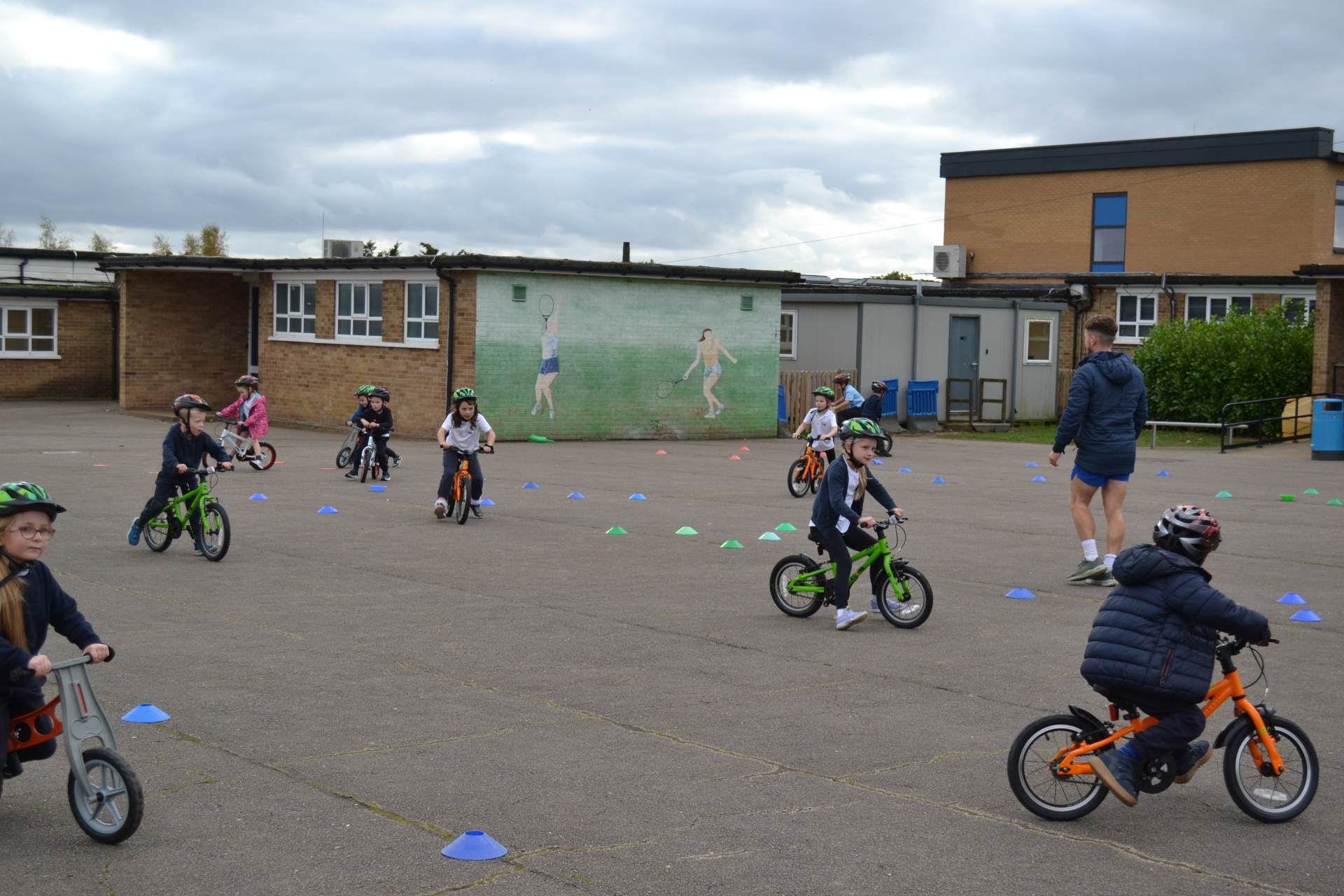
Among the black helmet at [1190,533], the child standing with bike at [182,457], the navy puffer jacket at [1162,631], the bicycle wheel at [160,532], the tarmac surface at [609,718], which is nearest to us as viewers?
the tarmac surface at [609,718]

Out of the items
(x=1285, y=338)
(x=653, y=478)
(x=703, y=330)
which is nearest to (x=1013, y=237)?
(x=1285, y=338)

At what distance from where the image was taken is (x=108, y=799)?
5289 mm

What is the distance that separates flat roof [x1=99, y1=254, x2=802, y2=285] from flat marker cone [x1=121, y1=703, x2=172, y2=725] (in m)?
21.4

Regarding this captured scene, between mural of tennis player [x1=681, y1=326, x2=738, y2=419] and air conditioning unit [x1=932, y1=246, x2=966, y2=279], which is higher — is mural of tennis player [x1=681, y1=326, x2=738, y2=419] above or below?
below

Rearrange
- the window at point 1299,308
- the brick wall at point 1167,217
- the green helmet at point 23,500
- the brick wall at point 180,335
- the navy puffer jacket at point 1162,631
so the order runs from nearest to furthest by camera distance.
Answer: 1. the green helmet at point 23,500
2. the navy puffer jacket at point 1162,631
3. the window at point 1299,308
4. the brick wall at point 180,335
5. the brick wall at point 1167,217

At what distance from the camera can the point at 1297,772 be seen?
579cm

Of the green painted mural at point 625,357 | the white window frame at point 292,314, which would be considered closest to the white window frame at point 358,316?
the white window frame at point 292,314

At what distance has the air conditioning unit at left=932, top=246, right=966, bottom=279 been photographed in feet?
168

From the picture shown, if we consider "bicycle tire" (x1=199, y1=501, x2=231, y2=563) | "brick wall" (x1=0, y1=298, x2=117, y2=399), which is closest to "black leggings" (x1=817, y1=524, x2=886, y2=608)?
"bicycle tire" (x1=199, y1=501, x2=231, y2=563)

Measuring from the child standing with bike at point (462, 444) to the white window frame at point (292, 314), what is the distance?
17.5m

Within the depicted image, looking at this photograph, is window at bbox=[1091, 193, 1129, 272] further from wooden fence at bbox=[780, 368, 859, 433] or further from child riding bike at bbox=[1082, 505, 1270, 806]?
child riding bike at bbox=[1082, 505, 1270, 806]

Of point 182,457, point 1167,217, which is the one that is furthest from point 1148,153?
point 182,457

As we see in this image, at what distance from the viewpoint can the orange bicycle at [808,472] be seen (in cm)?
1895

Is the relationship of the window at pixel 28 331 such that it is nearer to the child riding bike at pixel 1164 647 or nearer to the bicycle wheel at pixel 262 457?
the bicycle wheel at pixel 262 457
